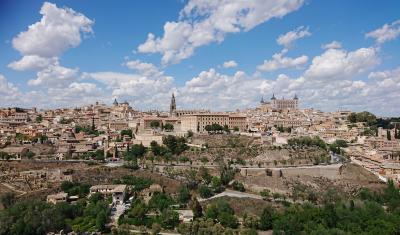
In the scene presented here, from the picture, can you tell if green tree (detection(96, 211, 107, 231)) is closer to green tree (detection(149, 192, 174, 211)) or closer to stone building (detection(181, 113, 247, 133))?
green tree (detection(149, 192, 174, 211))

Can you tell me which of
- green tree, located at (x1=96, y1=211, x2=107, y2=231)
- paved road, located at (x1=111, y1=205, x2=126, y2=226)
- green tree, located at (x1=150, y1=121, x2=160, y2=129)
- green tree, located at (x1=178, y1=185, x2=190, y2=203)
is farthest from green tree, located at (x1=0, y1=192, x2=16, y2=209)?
green tree, located at (x1=150, y1=121, x2=160, y2=129)

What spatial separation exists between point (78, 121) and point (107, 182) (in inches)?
1169

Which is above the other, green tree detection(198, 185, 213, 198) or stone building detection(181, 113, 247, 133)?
stone building detection(181, 113, 247, 133)

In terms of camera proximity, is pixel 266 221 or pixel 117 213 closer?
pixel 266 221

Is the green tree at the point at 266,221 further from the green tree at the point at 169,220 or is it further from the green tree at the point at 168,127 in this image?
the green tree at the point at 168,127

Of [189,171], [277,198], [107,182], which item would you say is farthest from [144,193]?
[277,198]

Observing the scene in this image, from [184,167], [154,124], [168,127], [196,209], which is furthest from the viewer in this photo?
[154,124]

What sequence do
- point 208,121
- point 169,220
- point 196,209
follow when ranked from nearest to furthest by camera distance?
point 169,220 < point 196,209 < point 208,121

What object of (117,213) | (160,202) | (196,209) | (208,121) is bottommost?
(117,213)

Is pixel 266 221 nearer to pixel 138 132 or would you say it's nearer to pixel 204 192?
pixel 204 192

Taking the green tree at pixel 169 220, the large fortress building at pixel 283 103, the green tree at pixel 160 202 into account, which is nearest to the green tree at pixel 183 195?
the green tree at pixel 160 202

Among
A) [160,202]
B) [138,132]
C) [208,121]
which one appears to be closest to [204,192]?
[160,202]

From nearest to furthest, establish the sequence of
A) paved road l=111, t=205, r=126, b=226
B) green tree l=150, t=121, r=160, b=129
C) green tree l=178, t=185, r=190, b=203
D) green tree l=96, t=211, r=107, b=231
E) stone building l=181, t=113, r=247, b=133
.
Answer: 1. green tree l=96, t=211, r=107, b=231
2. paved road l=111, t=205, r=126, b=226
3. green tree l=178, t=185, r=190, b=203
4. stone building l=181, t=113, r=247, b=133
5. green tree l=150, t=121, r=160, b=129

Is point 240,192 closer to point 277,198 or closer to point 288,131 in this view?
point 277,198
